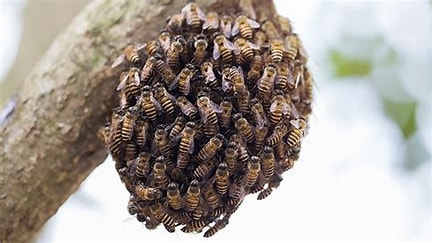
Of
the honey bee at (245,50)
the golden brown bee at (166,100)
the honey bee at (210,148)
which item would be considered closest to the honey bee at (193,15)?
the honey bee at (245,50)

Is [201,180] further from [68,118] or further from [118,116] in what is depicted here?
[68,118]

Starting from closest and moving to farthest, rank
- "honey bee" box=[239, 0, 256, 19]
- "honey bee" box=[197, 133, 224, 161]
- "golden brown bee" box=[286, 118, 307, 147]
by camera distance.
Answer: "honey bee" box=[197, 133, 224, 161] → "golden brown bee" box=[286, 118, 307, 147] → "honey bee" box=[239, 0, 256, 19]

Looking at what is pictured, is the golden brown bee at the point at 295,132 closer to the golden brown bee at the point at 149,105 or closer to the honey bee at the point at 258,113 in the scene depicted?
the honey bee at the point at 258,113

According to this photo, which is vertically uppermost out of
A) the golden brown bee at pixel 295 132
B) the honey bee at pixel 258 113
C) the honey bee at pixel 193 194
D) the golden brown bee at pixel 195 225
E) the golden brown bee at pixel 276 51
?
the golden brown bee at pixel 276 51

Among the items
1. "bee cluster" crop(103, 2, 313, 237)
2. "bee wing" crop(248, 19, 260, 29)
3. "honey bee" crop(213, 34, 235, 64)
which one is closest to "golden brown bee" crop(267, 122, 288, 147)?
"bee cluster" crop(103, 2, 313, 237)

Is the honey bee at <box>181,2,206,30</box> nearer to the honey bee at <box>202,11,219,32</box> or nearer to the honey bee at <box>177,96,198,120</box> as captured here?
the honey bee at <box>202,11,219,32</box>

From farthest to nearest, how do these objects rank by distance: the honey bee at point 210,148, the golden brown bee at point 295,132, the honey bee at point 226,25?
the honey bee at point 226,25 < the golden brown bee at point 295,132 < the honey bee at point 210,148

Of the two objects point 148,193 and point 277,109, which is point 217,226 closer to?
point 148,193
